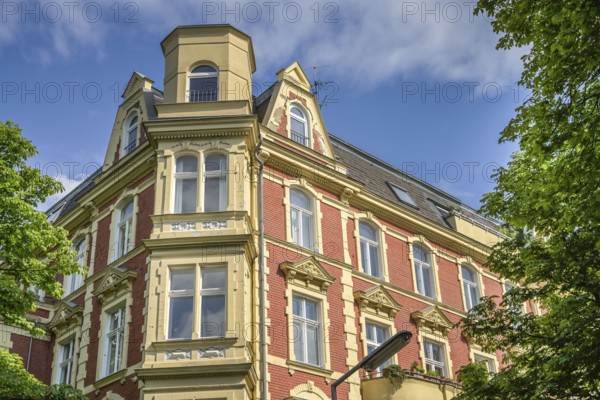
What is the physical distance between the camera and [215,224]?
19.9m

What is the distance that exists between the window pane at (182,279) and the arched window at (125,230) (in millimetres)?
2875

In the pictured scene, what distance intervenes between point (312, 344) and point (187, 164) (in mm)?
6168

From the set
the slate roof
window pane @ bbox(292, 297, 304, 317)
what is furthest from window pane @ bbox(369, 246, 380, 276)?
window pane @ bbox(292, 297, 304, 317)

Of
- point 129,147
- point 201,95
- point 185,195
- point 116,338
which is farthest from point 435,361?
point 129,147

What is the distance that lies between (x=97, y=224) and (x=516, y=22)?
15.7m

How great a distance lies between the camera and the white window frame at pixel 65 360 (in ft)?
75.6

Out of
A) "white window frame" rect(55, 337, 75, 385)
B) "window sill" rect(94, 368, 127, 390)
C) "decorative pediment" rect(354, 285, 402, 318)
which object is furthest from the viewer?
"white window frame" rect(55, 337, 75, 385)

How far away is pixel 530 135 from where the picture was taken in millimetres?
12797

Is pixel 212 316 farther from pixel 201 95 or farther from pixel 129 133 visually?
pixel 129 133

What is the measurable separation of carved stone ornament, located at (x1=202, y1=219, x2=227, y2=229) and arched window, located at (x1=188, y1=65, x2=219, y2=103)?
4.20 m

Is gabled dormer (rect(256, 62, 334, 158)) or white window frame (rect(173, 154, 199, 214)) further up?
gabled dormer (rect(256, 62, 334, 158))

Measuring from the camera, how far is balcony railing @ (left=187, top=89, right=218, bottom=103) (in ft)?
73.2

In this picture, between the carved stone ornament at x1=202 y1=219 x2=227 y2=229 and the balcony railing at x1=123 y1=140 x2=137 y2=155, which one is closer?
the carved stone ornament at x1=202 y1=219 x2=227 y2=229

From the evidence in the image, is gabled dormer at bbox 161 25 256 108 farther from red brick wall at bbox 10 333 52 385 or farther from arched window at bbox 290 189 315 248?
red brick wall at bbox 10 333 52 385
